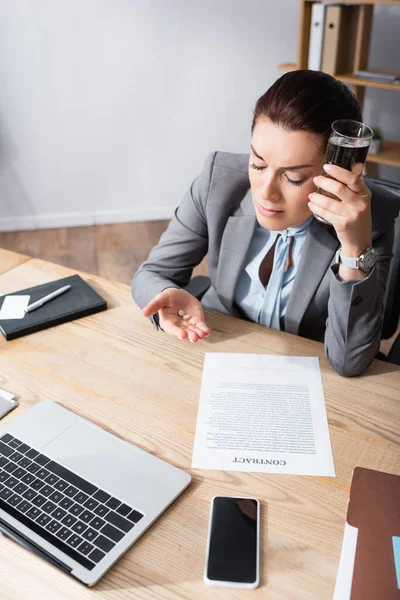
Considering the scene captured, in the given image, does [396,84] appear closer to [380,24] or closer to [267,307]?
[380,24]

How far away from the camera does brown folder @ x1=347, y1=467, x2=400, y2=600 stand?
69 cm

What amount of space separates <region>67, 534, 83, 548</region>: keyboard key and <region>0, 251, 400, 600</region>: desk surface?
1.6 inches

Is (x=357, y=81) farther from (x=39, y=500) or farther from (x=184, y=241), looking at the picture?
(x=39, y=500)

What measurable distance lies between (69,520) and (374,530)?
446 mm

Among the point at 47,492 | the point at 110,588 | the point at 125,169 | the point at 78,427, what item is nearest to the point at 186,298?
the point at 78,427

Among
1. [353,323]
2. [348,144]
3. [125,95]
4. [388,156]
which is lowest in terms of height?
[388,156]

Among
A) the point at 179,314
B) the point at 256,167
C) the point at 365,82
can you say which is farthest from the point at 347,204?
the point at 365,82

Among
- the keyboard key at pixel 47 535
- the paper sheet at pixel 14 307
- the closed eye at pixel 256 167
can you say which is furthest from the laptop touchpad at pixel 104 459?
the closed eye at pixel 256 167

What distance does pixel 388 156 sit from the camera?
9.56 feet

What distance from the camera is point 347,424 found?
38.3 inches

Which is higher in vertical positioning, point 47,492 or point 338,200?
point 338,200

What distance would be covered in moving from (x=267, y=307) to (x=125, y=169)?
7.84 ft

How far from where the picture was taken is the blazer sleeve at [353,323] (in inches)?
42.6

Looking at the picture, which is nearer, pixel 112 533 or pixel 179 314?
pixel 112 533
